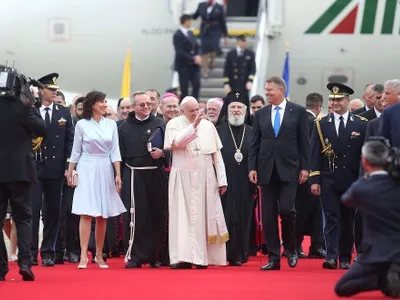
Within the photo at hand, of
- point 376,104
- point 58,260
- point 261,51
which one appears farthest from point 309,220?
point 261,51

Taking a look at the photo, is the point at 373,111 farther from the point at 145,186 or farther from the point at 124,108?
the point at 124,108

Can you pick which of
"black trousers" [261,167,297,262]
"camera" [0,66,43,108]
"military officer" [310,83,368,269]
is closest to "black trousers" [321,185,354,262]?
"military officer" [310,83,368,269]

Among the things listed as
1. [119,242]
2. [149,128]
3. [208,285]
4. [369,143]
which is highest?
[369,143]

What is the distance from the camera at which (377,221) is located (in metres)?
8.30

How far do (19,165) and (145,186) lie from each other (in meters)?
2.47

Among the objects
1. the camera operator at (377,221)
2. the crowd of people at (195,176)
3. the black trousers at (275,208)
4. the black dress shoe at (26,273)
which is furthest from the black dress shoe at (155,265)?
the camera operator at (377,221)

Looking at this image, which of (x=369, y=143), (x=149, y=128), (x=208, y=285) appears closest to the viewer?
(x=369, y=143)

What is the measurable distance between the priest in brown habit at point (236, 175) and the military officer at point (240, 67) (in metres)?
6.55

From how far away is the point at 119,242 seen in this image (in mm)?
13672

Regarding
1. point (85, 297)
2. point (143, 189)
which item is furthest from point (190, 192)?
point (85, 297)

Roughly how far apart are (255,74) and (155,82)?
2.14 metres

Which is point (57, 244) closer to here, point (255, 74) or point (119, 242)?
point (119, 242)

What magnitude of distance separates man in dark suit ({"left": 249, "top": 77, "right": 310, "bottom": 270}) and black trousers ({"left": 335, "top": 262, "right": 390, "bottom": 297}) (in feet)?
9.02

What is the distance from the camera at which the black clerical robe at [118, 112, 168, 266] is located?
38.9 ft
